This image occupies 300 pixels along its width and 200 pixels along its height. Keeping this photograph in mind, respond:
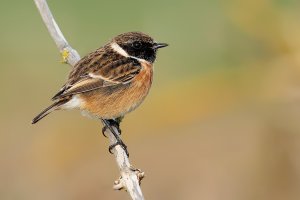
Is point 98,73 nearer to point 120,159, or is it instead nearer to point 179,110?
point 120,159

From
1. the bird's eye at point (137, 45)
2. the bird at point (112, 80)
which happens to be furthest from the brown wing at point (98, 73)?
the bird's eye at point (137, 45)

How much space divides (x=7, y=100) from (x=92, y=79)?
4.88 metres

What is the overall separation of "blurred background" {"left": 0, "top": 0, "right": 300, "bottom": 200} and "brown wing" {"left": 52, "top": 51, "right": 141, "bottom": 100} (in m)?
2.74

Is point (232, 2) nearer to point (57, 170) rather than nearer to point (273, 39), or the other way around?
point (273, 39)

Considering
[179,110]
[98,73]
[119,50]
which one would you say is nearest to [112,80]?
[98,73]

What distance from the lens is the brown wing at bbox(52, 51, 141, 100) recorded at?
821 centimetres

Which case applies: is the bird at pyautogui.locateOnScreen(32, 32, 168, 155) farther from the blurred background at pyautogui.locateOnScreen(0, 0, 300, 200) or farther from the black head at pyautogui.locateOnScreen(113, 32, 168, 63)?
the blurred background at pyautogui.locateOnScreen(0, 0, 300, 200)

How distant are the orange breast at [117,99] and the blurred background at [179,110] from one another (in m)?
2.70

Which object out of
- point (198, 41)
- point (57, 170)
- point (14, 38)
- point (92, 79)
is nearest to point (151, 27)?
point (198, 41)

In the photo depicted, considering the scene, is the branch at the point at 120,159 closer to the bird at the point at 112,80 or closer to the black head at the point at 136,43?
the bird at the point at 112,80

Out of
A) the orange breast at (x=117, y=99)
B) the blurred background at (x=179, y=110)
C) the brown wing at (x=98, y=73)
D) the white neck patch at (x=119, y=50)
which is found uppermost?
the white neck patch at (x=119, y=50)

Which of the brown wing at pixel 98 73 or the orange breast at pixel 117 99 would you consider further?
the orange breast at pixel 117 99

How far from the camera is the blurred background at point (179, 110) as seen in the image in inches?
438

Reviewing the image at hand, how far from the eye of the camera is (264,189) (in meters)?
11.0
